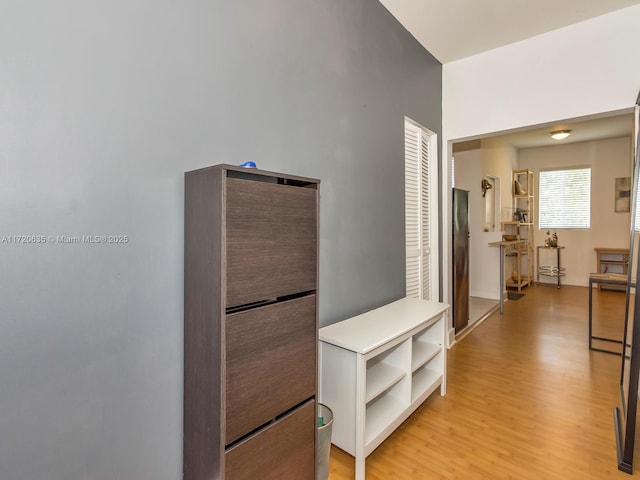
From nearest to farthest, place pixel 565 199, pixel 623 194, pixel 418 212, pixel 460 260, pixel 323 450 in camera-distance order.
Answer: 1. pixel 323 450
2. pixel 418 212
3. pixel 460 260
4. pixel 623 194
5. pixel 565 199

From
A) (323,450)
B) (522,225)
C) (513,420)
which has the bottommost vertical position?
(513,420)

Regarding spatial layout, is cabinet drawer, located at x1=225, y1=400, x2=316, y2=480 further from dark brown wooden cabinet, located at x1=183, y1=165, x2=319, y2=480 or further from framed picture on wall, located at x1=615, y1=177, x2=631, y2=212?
framed picture on wall, located at x1=615, y1=177, x2=631, y2=212

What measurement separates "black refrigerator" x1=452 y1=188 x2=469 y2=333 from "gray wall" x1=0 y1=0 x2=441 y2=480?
2.62 meters

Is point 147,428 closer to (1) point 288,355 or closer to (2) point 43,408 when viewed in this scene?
(2) point 43,408

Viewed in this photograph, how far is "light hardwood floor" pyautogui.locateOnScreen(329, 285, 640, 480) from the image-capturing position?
6.14 ft

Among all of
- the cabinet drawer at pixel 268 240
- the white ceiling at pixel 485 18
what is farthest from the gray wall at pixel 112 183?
the white ceiling at pixel 485 18

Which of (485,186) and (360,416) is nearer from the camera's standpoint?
(360,416)

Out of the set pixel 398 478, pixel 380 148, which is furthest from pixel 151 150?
pixel 398 478

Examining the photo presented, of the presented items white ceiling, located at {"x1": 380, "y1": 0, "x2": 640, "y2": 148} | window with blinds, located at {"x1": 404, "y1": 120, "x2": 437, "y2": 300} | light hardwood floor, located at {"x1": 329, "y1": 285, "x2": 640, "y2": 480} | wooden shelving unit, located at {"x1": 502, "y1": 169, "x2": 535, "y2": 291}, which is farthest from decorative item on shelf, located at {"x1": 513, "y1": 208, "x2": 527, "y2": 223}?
window with blinds, located at {"x1": 404, "y1": 120, "x2": 437, "y2": 300}

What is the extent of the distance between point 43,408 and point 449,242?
11.6 ft

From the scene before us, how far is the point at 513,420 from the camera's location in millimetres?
2307

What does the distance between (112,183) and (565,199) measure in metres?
8.51

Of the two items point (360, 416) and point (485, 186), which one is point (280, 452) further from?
point (485, 186)

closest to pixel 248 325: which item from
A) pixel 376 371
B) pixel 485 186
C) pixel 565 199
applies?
pixel 376 371
